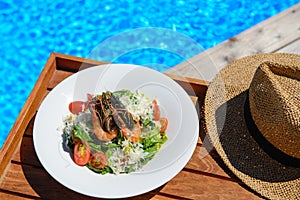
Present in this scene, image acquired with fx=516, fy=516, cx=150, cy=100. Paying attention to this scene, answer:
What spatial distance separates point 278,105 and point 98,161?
67 cm

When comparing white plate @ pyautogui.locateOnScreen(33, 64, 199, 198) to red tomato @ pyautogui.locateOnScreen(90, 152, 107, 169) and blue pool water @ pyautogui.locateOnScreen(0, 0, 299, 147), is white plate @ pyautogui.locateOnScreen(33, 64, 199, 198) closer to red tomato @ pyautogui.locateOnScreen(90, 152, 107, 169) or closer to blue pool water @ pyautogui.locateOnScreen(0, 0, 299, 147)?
red tomato @ pyautogui.locateOnScreen(90, 152, 107, 169)

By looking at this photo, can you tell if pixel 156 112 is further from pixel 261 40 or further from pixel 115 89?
pixel 261 40

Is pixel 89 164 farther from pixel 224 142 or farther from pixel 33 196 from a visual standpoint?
pixel 224 142

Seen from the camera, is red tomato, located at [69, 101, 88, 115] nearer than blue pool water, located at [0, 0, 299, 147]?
Yes

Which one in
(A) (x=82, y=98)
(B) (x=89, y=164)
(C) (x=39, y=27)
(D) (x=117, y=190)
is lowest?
(D) (x=117, y=190)

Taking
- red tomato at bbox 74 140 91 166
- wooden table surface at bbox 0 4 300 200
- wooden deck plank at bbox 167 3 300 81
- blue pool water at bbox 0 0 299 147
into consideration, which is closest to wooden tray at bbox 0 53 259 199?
wooden table surface at bbox 0 4 300 200

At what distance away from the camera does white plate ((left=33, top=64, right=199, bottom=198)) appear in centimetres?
175

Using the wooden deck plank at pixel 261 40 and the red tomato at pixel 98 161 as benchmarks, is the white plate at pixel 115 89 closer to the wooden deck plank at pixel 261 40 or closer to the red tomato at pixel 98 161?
the red tomato at pixel 98 161

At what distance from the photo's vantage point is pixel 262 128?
1.94 meters

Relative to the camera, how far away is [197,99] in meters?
2.13

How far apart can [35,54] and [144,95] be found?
1619 mm

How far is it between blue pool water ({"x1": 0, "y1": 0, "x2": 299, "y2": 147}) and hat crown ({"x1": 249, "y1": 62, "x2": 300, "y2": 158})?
58.9 inches

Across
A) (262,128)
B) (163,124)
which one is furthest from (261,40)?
(163,124)

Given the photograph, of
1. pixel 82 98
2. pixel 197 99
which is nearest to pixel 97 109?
pixel 82 98
